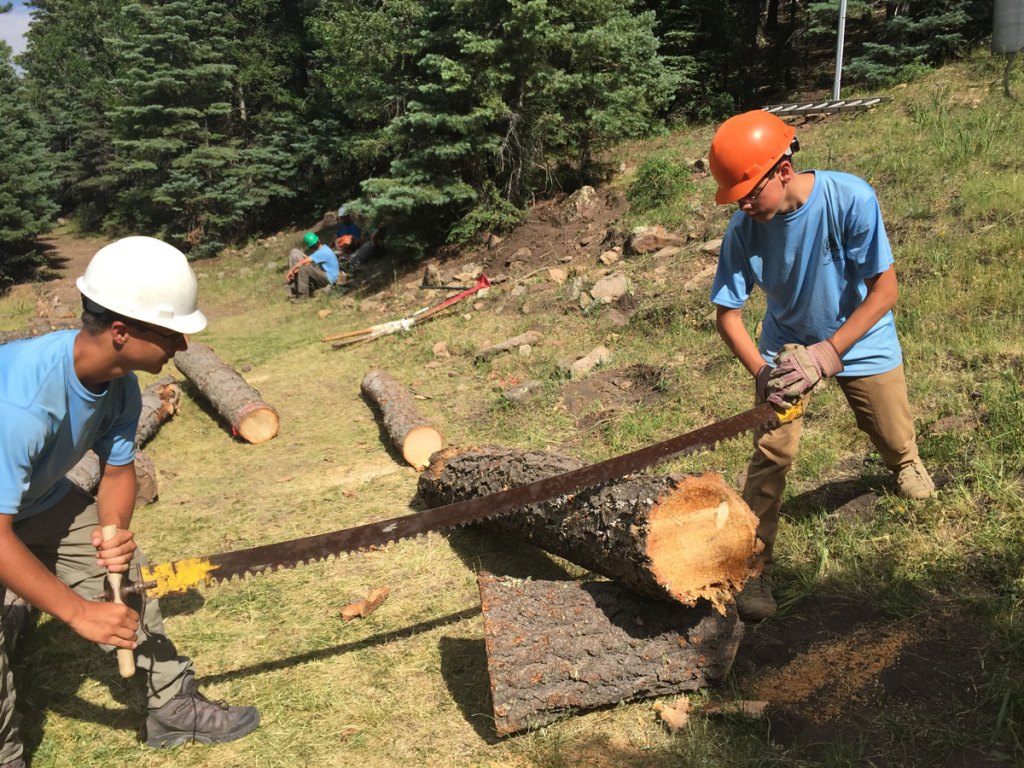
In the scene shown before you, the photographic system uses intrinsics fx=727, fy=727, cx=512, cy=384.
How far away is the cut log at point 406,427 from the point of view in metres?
6.37

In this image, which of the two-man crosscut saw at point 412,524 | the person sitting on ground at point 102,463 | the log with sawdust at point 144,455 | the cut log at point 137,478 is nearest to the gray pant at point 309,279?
the log with sawdust at point 144,455

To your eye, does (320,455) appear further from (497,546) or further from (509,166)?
(509,166)

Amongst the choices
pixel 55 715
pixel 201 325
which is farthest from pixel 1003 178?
pixel 55 715

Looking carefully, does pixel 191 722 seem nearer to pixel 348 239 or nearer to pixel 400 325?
pixel 400 325

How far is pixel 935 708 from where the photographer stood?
9.63 ft

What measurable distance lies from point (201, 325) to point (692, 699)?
268 centimetres

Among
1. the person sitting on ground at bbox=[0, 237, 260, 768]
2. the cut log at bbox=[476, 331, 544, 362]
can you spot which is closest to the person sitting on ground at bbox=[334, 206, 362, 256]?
the cut log at bbox=[476, 331, 544, 362]

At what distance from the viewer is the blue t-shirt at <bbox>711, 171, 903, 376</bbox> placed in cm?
327

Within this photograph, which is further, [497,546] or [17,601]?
[497,546]

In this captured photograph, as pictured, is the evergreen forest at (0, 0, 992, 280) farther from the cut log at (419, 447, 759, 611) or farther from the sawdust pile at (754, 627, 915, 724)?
the sawdust pile at (754, 627, 915, 724)

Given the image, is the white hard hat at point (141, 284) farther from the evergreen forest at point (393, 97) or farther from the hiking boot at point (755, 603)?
the evergreen forest at point (393, 97)

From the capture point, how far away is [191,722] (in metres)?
3.36

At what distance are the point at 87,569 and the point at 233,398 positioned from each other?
4571mm

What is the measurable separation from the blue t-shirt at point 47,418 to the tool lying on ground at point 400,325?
7211mm
